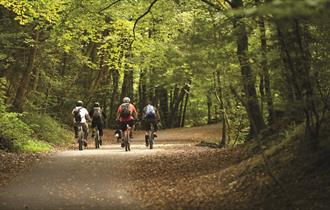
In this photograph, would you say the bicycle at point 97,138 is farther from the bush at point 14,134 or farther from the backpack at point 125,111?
the bush at point 14,134

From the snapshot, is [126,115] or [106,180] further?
[126,115]

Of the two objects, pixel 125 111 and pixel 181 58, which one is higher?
pixel 181 58

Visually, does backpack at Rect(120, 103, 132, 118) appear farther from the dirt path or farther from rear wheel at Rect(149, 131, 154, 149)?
the dirt path

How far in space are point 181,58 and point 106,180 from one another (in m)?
6.60

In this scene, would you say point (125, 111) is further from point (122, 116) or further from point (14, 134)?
point (14, 134)

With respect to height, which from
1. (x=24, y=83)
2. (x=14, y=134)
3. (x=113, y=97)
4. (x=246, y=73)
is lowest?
(x=14, y=134)

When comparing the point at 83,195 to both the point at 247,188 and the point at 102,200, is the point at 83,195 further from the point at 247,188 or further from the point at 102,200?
the point at 247,188

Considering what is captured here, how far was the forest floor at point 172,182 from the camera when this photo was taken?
29.8ft

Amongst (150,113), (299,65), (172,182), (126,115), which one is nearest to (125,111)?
(126,115)

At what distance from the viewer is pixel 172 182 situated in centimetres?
1267

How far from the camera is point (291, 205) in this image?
8250 mm

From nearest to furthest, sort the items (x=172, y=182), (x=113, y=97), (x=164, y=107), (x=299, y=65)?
1. (x=299, y=65)
2. (x=172, y=182)
3. (x=113, y=97)
4. (x=164, y=107)

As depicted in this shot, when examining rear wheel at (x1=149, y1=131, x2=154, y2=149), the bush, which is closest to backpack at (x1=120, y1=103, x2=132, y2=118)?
rear wheel at (x1=149, y1=131, x2=154, y2=149)

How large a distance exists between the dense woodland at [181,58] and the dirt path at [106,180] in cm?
234
